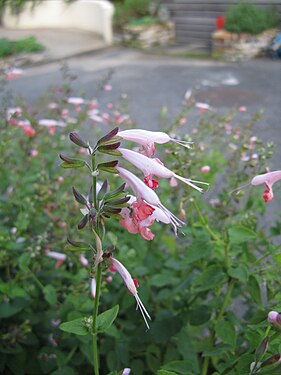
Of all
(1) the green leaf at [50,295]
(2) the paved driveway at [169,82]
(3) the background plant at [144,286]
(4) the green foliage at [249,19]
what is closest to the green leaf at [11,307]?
(3) the background plant at [144,286]

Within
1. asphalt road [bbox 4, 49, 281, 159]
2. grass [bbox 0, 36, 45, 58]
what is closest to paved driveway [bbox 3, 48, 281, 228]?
asphalt road [bbox 4, 49, 281, 159]

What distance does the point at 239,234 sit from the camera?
165 cm

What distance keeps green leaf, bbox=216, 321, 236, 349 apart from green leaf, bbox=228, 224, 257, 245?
0.87 feet

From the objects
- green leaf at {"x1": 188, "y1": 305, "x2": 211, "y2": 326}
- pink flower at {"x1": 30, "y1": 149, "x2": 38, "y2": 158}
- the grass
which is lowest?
the grass

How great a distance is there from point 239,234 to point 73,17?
14462 millimetres

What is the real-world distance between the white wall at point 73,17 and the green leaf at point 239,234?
11725 mm

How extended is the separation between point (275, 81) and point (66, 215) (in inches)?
279

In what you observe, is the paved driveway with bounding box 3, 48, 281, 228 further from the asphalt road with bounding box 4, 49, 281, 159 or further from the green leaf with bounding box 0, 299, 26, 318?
the green leaf with bounding box 0, 299, 26, 318

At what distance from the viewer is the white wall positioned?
12.9 meters

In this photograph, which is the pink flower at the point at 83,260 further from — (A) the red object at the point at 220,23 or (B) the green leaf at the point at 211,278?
(A) the red object at the point at 220,23

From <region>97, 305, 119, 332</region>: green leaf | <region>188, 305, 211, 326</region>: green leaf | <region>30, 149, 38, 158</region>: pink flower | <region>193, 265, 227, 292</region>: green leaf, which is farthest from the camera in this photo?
<region>30, 149, 38, 158</region>: pink flower

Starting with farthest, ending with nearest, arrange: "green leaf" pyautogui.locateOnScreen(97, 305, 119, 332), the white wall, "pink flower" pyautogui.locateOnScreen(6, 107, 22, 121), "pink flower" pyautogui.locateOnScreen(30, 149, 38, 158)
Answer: the white wall
"pink flower" pyautogui.locateOnScreen(30, 149, 38, 158)
"pink flower" pyautogui.locateOnScreen(6, 107, 22, 121)
"green leaf" pyautogui.locateOnScreen(97, 305, 119, 332)

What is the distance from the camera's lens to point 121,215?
3.56 feet

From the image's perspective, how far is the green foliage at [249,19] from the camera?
10.3 metres
